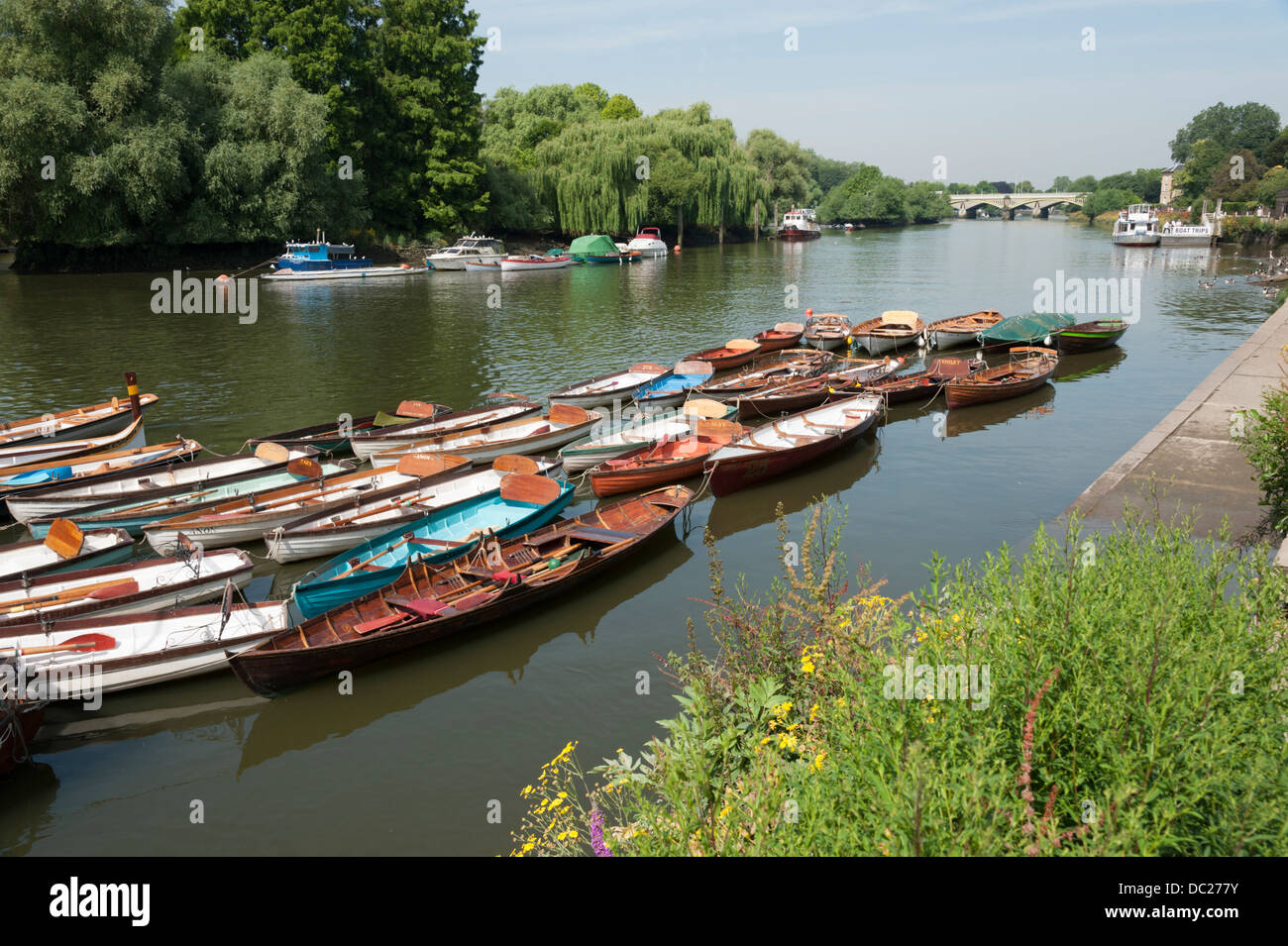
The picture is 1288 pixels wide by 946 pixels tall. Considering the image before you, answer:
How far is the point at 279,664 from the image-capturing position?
Answer: 1098 cm

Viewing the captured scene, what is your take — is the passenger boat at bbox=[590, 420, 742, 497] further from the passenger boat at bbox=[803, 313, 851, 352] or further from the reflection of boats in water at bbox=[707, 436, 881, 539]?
the passenger boat at bbox=[803, 313, 851, 352]

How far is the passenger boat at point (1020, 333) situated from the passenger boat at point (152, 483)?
25.3 meters

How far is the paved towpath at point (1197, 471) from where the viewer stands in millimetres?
13102

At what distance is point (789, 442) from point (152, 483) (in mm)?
14117

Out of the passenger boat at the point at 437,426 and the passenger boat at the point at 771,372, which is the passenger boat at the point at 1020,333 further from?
the passenger boat at the point at 437,426

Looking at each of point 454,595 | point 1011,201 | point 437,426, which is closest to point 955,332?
point 437,426

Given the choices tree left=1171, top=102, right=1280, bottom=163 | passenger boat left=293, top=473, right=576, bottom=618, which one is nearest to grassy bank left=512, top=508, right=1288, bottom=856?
passenger boat left=293, top=473, right=576, bottom=618

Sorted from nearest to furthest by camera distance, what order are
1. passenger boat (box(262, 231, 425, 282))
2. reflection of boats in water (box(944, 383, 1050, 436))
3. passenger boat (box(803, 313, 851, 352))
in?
reflection of boats in water (box(944, 383, 1050, 436))
passenger boat (box(803, 313, 851, 352))
passenger boat (box(262, 231, 425, 282))

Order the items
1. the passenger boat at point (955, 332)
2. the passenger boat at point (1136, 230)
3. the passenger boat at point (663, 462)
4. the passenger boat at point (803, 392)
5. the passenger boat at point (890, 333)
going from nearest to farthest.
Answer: the passenger boat at point (663, 462) < the passenger boat at point (803, 392) < the passenger boat at point (890, 333) < the passenger boat at point (955, 332) < the passenger boat at point (1136, 230)

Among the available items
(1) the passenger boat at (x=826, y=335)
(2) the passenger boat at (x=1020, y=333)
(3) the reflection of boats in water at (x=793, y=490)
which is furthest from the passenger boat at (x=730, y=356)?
(2) the passenger boat at (x=1020, y=333)

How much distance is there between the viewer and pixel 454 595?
13008 mm

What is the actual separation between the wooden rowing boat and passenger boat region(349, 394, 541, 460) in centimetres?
357

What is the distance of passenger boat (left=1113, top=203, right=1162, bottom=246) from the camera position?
79.1 meters

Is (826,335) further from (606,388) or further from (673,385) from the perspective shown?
(606,388)
